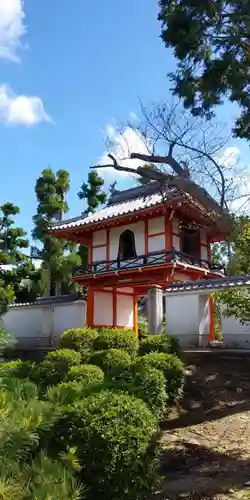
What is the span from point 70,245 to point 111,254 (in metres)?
6.22

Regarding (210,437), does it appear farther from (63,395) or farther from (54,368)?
(54,368)

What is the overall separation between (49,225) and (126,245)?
20.4ft

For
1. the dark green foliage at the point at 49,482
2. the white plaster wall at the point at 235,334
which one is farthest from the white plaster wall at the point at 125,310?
the dark green foliage at the point at 49,482

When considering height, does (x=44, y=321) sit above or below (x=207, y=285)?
below

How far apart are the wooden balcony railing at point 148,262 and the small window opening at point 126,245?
58 cm

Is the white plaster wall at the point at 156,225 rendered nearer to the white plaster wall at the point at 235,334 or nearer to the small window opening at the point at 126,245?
the small window opening at the point at 126,245

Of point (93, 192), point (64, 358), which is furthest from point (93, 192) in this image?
point (64, 358)

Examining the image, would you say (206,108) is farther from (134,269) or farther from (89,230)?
(89,230)

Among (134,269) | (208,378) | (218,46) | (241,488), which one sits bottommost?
(241,488)

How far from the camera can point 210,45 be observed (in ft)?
20.0

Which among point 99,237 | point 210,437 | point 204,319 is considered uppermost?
point 99,237

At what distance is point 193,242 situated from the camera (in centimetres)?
1950

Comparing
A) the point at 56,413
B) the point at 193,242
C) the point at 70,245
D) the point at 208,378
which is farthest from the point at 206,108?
the point at 70,245

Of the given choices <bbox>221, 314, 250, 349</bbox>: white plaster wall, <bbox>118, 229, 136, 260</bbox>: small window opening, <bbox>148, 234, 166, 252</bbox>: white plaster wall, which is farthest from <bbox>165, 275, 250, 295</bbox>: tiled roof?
<bbox>118, 229, 136, 260</bbox>: small window opening
